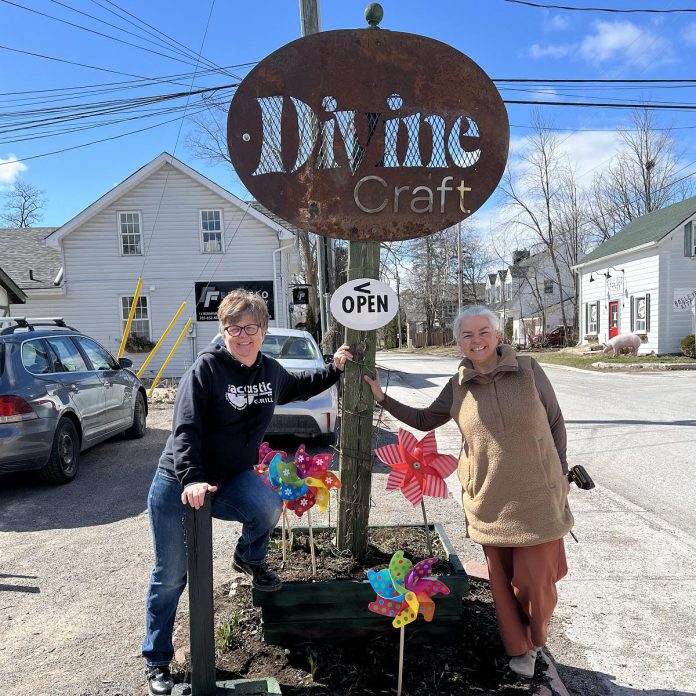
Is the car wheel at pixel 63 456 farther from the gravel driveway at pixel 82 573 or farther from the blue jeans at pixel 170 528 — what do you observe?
the blue jeans at pixel 170 528

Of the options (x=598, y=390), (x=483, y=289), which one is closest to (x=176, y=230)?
(x=598, y=390)

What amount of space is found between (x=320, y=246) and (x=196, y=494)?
402 inches

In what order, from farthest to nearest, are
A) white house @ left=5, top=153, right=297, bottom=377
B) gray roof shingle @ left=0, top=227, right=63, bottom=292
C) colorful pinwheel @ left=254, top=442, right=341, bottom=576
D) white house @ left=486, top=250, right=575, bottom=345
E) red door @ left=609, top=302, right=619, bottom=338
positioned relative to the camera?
white house @ left=486, top=250, right=575, bottom=345 < red door @ left=609, top=302, right=619, bottom=338 < gray roof shingle @ left=0, top=227, right=63, bottom=292 < white house @ left=5, top=153, right=297, bottom=377 < colorful pinwheel @ left=254, top=442, right=341, bottom=576

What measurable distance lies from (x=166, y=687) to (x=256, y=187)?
2.15 metres

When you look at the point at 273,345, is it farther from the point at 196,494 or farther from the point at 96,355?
the point at 196,494

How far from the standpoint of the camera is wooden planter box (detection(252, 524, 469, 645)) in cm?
259

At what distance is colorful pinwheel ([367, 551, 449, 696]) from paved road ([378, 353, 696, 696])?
2.68 feet

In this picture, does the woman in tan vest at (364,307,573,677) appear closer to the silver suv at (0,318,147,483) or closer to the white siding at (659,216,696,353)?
the silver suv at (0,318,147,483)

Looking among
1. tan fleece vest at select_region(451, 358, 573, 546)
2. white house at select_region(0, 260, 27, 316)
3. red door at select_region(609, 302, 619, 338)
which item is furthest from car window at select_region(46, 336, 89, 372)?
red door at select_region(609, 302, 619, 338)

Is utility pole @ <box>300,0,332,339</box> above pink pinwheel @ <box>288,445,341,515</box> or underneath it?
above

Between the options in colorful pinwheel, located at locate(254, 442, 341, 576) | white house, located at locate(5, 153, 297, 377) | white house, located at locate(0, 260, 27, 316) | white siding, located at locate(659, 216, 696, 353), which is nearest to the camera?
colorful pinwheel, located at locate(254, 442, 341, 576)

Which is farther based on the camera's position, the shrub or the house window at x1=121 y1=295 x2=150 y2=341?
the shrub

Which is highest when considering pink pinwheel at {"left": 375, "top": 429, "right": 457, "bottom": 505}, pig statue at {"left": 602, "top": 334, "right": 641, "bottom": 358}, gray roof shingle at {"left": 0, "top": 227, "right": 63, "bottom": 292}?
gray roof shingle at {"left": 0, "top": 227, "right": 63, "bottom": 292}

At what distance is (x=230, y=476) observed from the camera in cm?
249
